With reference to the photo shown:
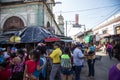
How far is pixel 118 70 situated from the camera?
2.82 m

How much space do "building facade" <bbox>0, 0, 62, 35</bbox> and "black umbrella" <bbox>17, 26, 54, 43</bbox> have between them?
5.96 m

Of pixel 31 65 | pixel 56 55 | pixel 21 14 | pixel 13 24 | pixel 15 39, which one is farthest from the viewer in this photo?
pixel 13 24

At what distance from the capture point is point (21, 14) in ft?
67.9

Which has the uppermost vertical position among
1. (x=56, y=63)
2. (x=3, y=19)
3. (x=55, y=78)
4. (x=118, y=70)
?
(x=3, y=19)

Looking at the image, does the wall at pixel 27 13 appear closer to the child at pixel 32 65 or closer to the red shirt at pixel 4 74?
the child at pixel 32 65

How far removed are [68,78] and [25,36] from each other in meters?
6.30

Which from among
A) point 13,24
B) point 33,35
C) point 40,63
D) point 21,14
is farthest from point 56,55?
point 13,24

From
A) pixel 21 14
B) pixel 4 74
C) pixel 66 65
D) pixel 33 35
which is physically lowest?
pixel 66 65

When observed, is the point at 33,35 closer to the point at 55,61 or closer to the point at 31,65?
the point at 55,61

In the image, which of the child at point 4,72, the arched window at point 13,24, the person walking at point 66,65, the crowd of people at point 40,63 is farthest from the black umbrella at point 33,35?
the child at point 4,72

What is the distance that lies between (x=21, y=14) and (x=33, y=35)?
7546 mm

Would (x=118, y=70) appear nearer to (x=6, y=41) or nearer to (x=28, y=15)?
(x=6, y=41)

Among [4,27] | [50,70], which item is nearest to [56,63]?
[50,70]

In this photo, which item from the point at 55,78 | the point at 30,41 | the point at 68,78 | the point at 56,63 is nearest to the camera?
the point at 68,78
